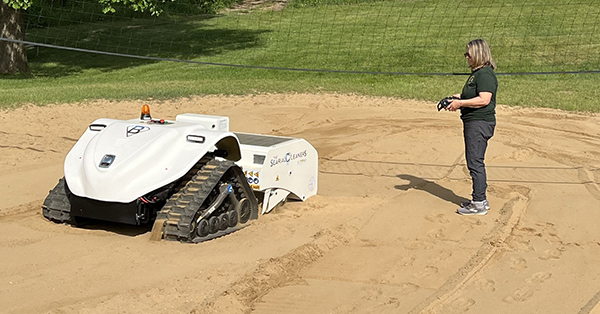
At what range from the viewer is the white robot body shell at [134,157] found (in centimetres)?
614

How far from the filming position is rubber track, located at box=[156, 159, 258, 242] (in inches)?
239

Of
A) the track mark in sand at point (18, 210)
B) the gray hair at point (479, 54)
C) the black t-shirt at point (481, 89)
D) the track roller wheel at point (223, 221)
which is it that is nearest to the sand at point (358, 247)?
the track mark in sand at point (18, 210)

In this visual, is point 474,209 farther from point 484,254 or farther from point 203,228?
point 203,228

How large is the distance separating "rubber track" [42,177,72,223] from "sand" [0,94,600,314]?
0.10 metres

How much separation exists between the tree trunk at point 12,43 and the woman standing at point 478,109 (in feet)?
44.1

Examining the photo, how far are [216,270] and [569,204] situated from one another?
4033 millimetres

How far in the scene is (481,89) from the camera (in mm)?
7102

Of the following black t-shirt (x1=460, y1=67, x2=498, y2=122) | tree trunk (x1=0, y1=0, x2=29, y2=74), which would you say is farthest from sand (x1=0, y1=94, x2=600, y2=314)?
tree trunk (x1=0, y1=0, x2=29, y2=74)

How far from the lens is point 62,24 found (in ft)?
87.8

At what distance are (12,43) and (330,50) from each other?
25.7 feet

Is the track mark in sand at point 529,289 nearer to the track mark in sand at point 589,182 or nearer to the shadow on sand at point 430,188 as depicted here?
the shadow on sand at point 430,188

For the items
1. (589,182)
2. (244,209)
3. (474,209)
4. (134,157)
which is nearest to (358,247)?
(244,209)

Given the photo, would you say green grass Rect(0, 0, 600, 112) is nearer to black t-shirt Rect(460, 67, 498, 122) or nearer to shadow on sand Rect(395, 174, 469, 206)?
shadow on sand Rect(395, 174, 469, 206)

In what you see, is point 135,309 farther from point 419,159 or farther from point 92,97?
point 92,97
